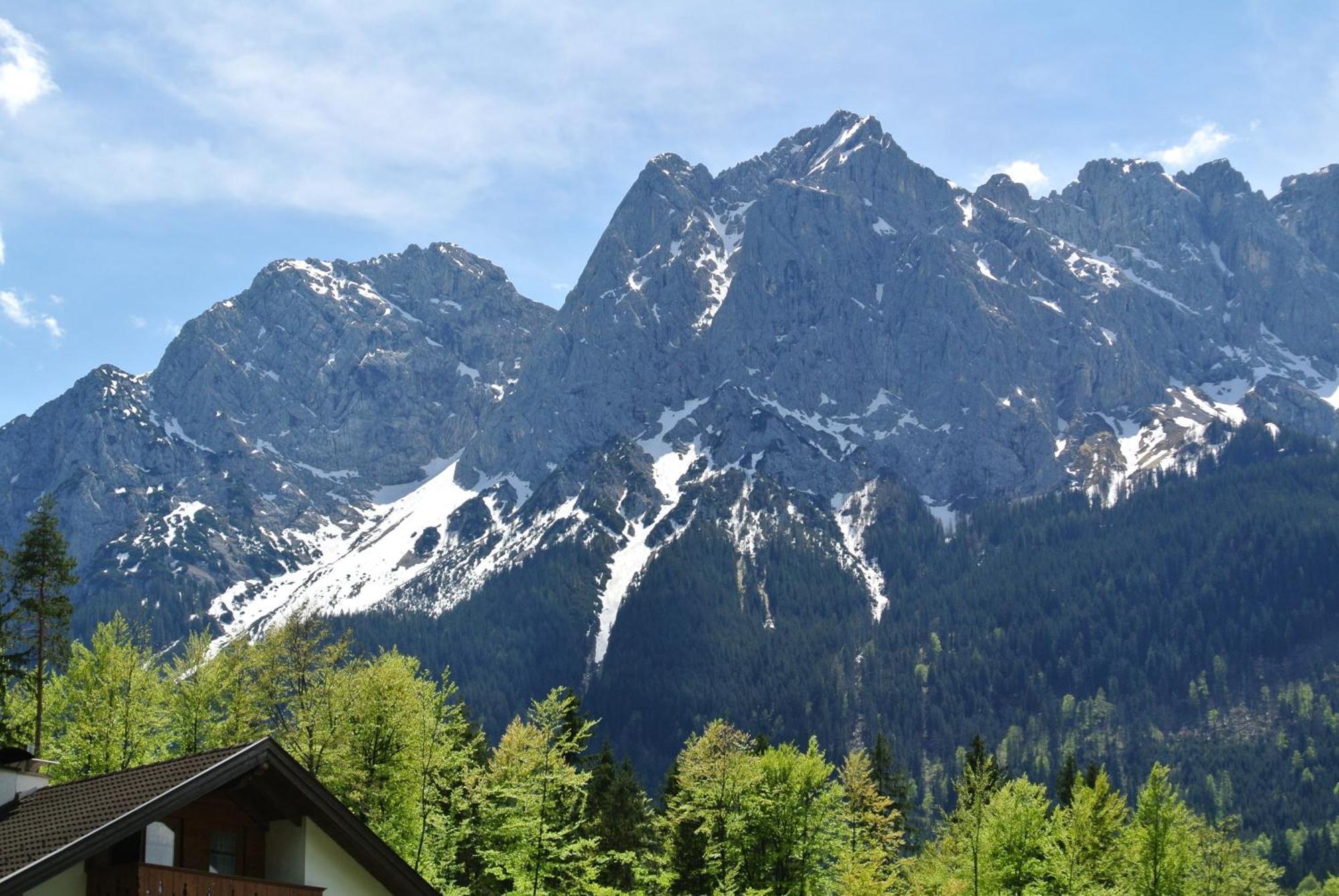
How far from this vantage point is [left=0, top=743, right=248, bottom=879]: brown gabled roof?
21.1m

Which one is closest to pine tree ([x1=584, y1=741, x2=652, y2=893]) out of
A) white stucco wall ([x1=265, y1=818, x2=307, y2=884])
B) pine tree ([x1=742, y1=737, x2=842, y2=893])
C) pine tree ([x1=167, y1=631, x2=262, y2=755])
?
pine tree ([x1=742, y1=737, x2=842, y2=893])

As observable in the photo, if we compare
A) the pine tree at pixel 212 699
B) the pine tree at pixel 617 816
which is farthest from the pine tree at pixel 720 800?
the pine tree at pixel 212 699

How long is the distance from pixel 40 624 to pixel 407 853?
1877 cm

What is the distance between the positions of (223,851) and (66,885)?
3000 millimetres

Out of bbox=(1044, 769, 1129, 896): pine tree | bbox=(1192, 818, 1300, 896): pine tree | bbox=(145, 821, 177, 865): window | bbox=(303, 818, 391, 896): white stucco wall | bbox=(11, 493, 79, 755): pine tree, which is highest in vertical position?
bbox=(11, 493, 79, 755): pine tree

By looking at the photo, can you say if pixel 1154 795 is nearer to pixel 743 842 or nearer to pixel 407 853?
pixel 743 842

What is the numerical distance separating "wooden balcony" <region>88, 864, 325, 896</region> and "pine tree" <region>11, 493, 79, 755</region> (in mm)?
33020

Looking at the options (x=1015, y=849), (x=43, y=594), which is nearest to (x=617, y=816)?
(x=1015, y=849)

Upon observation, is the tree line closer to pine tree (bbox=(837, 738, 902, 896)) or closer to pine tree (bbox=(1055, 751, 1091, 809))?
pine tree (bbox=(837, 738, 902, 896))

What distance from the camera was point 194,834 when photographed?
76.8 ft

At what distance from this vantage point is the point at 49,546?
54.5 meters

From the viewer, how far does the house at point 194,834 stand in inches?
832

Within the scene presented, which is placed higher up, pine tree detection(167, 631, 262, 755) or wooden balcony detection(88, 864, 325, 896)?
pine tree detection(167, 631, 262, 755)

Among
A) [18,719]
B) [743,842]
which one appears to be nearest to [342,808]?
[18,719]
